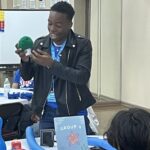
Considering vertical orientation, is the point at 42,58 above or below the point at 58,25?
below

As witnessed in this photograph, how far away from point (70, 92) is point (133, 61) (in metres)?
5.23

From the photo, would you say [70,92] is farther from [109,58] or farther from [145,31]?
[109,58]

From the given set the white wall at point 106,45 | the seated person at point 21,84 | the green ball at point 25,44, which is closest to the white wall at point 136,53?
the white wall at point 106,45

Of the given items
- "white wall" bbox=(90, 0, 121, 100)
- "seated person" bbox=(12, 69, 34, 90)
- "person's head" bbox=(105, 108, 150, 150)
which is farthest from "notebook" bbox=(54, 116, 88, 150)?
"white wall" bbox=(90, 0, 121, 100)

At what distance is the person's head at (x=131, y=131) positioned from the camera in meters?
1.29

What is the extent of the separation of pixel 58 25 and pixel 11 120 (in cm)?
144

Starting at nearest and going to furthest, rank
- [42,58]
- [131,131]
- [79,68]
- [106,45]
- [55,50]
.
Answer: [131,131] → [42,58] → [79,68] → [55,50] → [106,45]

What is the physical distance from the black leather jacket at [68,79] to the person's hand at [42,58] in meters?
0.09

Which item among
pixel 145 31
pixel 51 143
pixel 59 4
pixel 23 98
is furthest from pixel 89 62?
pixel 145 31

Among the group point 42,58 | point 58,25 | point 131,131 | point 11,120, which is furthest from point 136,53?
point 131,131

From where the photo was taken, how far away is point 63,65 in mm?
2654

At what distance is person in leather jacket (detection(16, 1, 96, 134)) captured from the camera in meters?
2.71

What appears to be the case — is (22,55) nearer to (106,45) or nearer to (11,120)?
(11,120)

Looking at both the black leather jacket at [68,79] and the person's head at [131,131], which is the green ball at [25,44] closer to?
the black leather jacket at [68,79]
